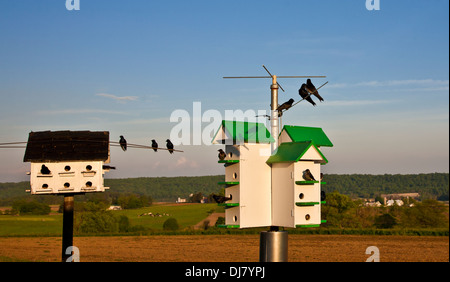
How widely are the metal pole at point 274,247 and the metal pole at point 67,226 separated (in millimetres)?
4420

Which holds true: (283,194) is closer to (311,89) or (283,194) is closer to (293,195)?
(293,195)

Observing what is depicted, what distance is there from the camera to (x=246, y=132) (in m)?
8.95

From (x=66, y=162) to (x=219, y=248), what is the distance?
2365 centimetres

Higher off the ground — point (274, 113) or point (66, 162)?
point (274, 113)

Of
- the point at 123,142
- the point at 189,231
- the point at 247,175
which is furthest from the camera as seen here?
the point at 189,231

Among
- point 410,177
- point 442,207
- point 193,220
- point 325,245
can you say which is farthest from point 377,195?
point 325,245

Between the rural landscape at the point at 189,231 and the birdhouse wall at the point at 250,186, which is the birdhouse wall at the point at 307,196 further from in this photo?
the rural landscape at the point at 189,231

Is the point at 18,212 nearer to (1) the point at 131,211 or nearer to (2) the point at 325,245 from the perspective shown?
(1) the point at 131,211

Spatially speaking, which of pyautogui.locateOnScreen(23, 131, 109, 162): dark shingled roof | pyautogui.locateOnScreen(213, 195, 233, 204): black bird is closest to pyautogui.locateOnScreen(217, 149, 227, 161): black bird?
pyautogui.locateOnScreen(213, 195, 233, 204): black bird

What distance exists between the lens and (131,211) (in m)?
65.2

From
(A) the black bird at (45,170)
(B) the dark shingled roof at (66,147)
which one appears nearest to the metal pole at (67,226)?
(A) the black bird at (45,170)

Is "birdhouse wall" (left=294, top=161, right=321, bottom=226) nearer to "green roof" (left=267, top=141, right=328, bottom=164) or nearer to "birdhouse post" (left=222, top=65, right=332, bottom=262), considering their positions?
"birdhouse post" (left=222, top=65, right=332, bottom=262)

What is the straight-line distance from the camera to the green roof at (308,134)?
9359mm

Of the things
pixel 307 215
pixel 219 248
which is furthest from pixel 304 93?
pixel 219 248
